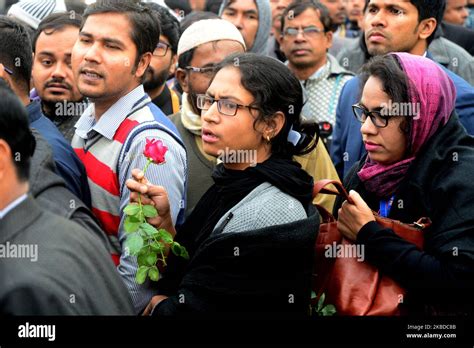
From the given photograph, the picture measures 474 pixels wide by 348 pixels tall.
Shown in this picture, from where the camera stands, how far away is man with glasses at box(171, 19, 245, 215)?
480 centimetres

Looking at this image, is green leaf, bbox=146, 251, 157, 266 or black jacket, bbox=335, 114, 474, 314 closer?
black jacket, bbox=335, 114, 474, 314

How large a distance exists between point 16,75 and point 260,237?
155 centimetres

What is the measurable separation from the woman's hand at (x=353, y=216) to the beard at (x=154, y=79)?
2.39 m

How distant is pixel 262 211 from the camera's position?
342 cm

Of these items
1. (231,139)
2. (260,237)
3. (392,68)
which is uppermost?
(392,68)

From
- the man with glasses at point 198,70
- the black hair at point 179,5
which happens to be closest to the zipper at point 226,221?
the man with glasses at point 198,70

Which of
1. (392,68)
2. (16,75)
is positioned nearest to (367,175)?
(392,68)

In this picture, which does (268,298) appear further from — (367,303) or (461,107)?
(461,107)

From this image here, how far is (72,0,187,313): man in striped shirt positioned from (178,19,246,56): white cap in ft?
2.90

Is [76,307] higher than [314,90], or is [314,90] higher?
[314,90]

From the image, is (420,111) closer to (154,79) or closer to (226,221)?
(226,221)

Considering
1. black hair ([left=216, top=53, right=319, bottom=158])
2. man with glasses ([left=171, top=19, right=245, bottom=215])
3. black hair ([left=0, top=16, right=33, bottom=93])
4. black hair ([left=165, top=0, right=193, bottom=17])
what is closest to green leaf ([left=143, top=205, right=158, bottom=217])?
black hair ([left=216, top=53, right=319, bottom=158])

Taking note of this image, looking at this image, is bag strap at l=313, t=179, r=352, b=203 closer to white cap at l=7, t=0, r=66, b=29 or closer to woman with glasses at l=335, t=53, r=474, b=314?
woman with glasses at l=335, t=53, r=474, b=314

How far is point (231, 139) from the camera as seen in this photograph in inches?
145
